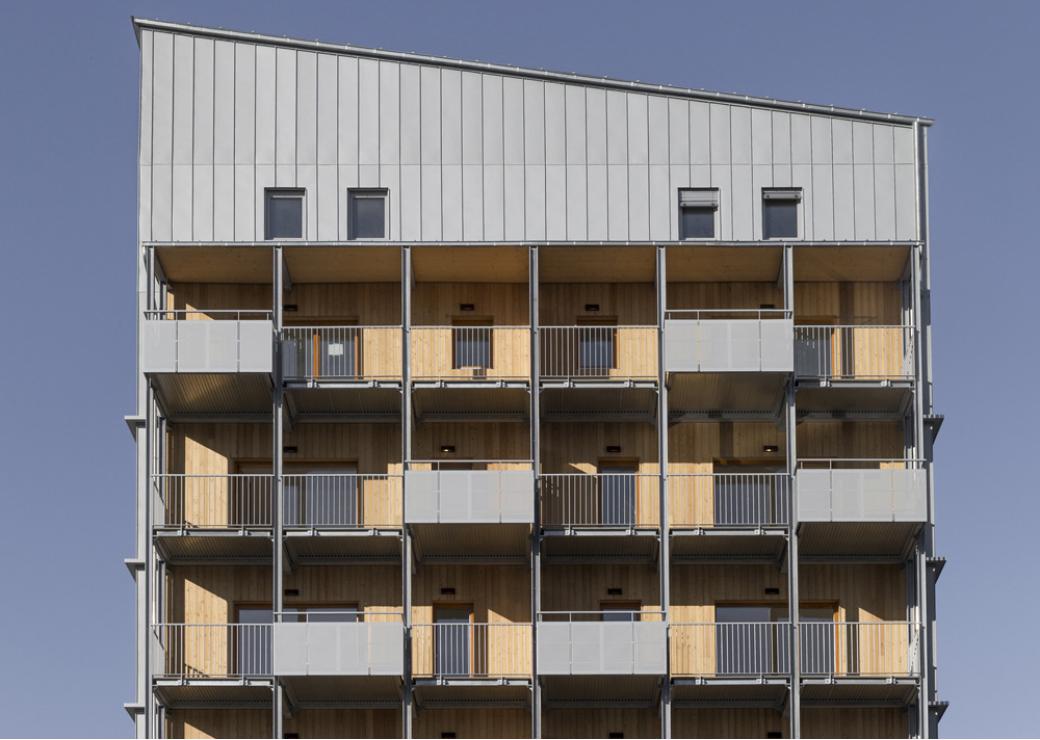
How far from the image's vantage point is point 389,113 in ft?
189

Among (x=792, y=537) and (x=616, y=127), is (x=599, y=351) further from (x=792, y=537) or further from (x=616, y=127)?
(x=792, y=537)

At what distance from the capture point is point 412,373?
56469 millimetres

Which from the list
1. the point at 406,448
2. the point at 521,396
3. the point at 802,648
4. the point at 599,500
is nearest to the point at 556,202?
the point at 521,396

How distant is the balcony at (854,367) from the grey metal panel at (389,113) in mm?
9488

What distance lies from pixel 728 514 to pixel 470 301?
7366 millimetres

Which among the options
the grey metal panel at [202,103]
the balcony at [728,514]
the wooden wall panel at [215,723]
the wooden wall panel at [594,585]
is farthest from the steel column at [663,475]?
the grey metal panel at [202,103]

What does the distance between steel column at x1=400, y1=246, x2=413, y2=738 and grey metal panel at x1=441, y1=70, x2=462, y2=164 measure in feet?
7.66

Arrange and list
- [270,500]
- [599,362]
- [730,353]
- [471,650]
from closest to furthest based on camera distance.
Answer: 1. [471,650]
2. [730,353]
3. [270,500]
4. [599,362]

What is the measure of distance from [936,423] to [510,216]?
10.0 metres

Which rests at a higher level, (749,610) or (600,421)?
(600,421)

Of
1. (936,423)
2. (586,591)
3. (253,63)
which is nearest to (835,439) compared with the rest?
(936,423)

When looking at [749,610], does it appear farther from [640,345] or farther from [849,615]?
[640,345]

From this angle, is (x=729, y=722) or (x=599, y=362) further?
(x=599, y=362)

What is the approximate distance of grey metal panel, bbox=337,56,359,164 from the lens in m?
57.4
